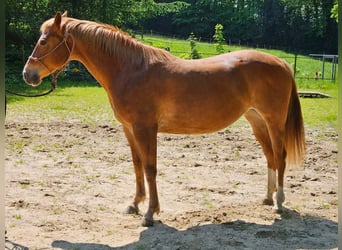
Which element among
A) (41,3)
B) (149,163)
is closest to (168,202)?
(149,163)

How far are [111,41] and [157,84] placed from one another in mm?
649

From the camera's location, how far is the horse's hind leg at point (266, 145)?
16.2 ft

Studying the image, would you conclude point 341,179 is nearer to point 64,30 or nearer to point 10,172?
point 64,30

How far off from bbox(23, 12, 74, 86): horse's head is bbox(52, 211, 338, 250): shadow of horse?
5.21ft

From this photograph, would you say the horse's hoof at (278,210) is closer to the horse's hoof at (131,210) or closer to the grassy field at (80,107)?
the horse's hoof at (131,210)

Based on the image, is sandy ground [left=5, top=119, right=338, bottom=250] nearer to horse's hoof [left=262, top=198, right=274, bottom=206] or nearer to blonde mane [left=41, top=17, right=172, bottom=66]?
horse's hoof [left=262, top=198, right=274, bottom=206]

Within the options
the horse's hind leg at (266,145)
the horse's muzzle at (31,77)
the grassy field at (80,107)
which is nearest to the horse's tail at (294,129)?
the horse's hind leg at (266,145)

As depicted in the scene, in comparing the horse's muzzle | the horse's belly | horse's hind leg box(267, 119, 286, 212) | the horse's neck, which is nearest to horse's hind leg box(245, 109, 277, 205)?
horse's hind leg box(267, 119, 286, 212)

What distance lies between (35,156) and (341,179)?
634cm

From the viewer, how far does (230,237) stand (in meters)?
3.97

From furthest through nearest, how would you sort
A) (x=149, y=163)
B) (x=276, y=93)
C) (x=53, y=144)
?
(x=53, y=144) < (x=276, y=93) < (x=149, y=163)

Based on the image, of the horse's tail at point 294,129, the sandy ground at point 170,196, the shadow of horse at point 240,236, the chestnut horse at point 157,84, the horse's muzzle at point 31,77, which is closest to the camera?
the shadow of horse at point 240,236

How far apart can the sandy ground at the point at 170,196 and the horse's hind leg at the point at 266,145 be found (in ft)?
0.62

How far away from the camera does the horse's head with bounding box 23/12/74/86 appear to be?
4.08 meters
